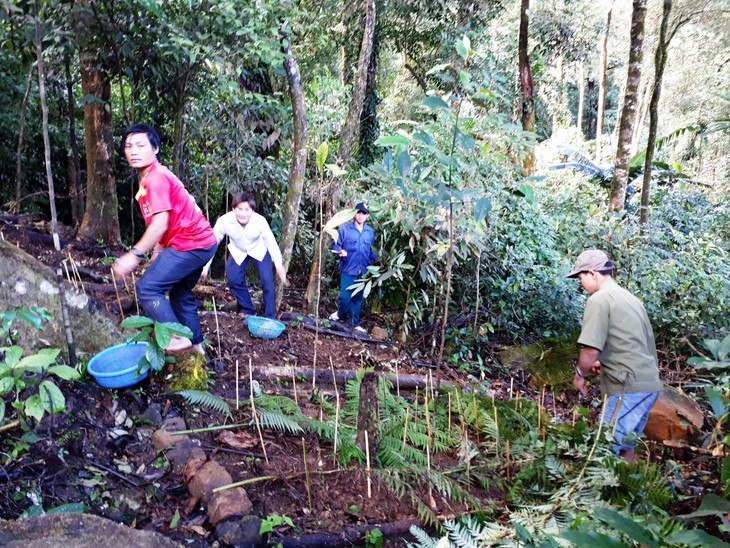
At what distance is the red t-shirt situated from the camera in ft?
12.3

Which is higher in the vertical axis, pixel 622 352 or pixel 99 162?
pixel 99 162

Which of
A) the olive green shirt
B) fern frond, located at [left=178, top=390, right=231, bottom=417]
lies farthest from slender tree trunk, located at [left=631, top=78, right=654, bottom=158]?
fern frond, located at [left=178, top=390, right=231, bottom=417]

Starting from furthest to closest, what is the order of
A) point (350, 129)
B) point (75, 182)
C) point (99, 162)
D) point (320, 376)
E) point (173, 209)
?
point (75, 182) → point (99, 162) → point (350, 129) → point (320, 376) → point (173, 209)

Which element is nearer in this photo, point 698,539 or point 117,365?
point 698,539

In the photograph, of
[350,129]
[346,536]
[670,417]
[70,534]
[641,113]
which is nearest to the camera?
[70,534]

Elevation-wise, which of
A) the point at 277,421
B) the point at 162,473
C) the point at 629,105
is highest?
the point at 629,105

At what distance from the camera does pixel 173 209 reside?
3936 mm

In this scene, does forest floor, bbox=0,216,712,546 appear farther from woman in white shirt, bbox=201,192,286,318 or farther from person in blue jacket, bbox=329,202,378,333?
person in blue jacket, bbox=329,202,378,333

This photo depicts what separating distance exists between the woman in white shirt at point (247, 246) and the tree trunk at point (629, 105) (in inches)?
250

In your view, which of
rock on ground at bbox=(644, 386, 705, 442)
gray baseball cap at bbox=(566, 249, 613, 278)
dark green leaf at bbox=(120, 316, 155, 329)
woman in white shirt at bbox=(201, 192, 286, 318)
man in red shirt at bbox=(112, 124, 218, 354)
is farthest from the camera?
woman in white shirt at bbox=(201, 192, 286, 318)

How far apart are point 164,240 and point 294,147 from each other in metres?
2.44

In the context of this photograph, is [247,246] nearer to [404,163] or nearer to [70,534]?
[404,163]

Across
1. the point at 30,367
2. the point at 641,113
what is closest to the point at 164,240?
the point at 30,367

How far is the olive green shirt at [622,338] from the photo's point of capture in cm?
379
